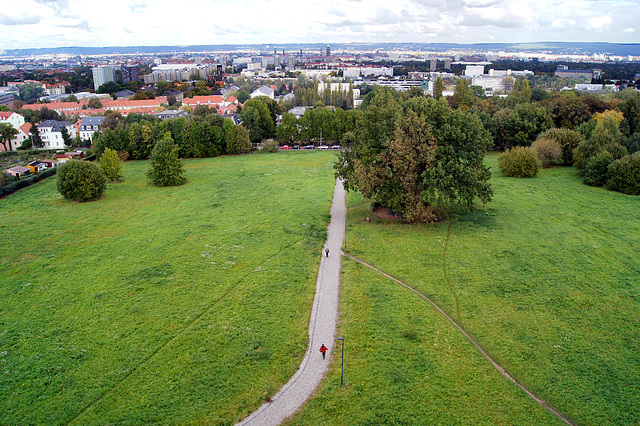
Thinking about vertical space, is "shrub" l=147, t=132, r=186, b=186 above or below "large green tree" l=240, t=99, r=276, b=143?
below

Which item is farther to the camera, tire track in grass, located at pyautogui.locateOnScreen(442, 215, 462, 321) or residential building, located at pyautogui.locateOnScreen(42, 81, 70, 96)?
residential building, located at pyautogui.locateOnScreen(42, 81, 70, 96)

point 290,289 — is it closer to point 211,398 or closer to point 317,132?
point 211,398

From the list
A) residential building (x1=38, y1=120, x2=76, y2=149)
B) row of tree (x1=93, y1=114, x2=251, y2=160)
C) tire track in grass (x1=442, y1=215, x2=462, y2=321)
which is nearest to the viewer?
tire track in grass (x1=442, y1=215, x2=462, y2=321)

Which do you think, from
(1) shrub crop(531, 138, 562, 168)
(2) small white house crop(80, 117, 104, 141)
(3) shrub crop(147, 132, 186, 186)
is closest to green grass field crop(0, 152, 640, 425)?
(3) shrub crop(147, 132, 186, 186)

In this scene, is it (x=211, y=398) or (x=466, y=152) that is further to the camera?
(x=466, y=152)

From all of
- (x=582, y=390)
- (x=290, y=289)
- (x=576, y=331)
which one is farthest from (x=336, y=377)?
(x=576, y=331)

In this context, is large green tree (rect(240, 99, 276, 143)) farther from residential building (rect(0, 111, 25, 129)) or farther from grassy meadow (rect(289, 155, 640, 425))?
residential building (rect(0, 111, 25, 129))

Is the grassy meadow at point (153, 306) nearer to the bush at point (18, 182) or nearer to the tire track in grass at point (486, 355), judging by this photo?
the tire track in grass at point (486, 355)

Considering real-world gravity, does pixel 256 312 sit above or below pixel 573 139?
below

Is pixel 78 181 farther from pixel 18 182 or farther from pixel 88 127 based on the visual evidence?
pixel 88 127
